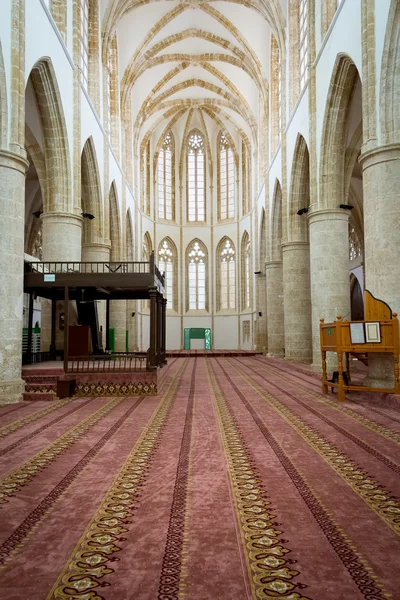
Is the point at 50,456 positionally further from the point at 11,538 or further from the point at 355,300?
the point at 355,300

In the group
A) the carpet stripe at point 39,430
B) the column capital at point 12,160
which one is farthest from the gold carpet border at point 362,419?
the column capital at point 12,160

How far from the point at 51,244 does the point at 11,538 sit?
1076 centimetres

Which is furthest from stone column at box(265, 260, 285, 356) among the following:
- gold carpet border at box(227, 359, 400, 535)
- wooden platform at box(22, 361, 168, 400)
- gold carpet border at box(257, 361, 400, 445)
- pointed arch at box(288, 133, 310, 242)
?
gold carpet border at box(227, 359, 400, 535)

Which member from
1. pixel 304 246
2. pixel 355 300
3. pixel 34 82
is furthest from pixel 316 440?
pixel 355 300

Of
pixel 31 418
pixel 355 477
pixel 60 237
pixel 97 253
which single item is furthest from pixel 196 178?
pixel 355 477

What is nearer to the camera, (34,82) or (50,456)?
(50,456)

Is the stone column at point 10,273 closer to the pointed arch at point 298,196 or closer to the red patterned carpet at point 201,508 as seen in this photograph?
the red patterned carpet at point 201,508

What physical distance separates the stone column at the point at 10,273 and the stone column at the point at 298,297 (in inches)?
407

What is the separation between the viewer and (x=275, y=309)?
71.3ft

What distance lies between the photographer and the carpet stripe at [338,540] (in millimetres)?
2484

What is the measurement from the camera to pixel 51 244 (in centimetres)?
1310

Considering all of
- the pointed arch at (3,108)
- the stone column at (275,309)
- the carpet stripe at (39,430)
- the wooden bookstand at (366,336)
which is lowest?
the carpet stripe at (39,430)

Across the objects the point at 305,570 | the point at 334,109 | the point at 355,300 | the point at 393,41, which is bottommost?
the point at 305,570

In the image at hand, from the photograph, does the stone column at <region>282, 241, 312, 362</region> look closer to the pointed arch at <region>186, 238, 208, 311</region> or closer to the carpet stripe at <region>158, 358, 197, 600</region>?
the carpet stripe at <region>158, 358, 197, 600</region>
